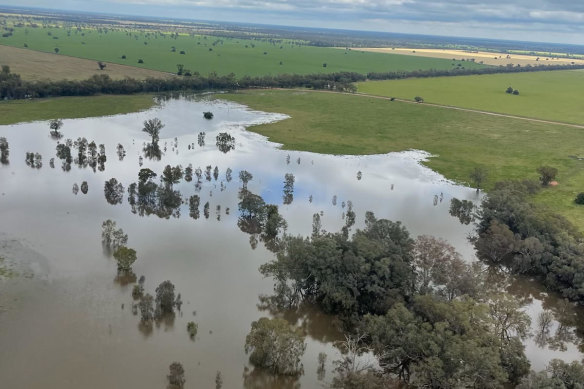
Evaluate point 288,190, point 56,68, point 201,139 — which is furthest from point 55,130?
point 56,68

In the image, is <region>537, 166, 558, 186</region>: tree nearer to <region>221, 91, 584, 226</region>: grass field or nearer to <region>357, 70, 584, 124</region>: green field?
<region>221, 91, 584, 226</region>: grass field

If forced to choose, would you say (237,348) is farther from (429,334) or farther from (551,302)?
(551,302)

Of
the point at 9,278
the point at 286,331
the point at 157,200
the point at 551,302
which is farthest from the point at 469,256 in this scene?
the point at 9,278

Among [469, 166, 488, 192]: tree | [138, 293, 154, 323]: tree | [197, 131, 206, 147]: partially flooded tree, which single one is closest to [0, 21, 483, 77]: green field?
[197, 131, 206, 147]: partially flooded tree

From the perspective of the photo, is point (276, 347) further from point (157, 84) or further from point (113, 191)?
point (157, 84)

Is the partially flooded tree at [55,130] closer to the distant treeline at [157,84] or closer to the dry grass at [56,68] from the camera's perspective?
the distant treeline at [157,84]

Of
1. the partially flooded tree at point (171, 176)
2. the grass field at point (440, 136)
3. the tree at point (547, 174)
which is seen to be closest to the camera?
the partially flooded tree at point (171, 176)

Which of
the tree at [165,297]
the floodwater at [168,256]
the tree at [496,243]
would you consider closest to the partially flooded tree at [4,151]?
the floodwater at [168,256]
